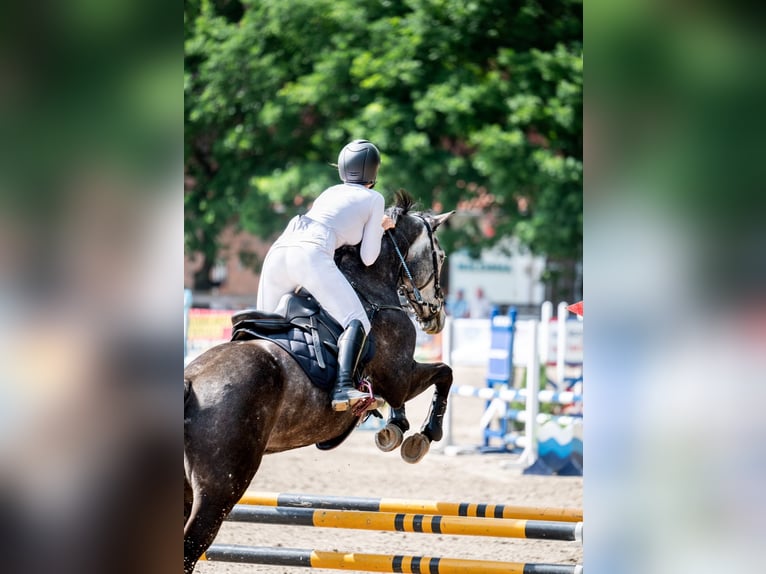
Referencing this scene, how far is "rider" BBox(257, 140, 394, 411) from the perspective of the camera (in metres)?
4.54

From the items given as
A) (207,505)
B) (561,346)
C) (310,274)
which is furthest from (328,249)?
(561,346)

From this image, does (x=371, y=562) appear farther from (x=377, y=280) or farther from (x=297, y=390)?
(x=377, y=280)

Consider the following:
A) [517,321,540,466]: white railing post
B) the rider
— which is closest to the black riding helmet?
the rider

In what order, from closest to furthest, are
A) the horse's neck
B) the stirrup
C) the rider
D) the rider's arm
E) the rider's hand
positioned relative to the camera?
1. the stirrup
2. the rider
3. the rider's arm
4. the horse's neck
5. the rider's hand

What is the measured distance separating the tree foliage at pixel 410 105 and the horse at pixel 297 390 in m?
13.3

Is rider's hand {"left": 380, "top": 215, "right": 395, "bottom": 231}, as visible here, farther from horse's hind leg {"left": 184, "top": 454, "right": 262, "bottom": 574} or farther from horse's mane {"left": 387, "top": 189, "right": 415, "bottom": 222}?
horse's hind leg {"left": 184, "top": 454, "right": 262, "bottom": 574}

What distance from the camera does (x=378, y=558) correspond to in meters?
4.77

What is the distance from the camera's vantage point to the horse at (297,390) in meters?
3.91

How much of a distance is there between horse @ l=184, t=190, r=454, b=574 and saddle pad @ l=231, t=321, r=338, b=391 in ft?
0.12

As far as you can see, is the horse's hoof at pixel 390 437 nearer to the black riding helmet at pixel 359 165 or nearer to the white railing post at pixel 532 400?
the black riding helmet at pixel 359 165
